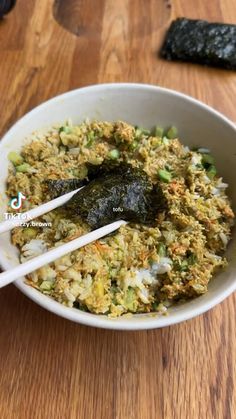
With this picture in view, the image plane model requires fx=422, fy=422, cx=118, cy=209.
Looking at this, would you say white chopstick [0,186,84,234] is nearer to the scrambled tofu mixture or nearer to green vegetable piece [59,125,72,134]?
the scrambled tofu mixture

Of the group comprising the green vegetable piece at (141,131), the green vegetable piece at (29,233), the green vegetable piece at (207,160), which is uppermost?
the green vegetable piece at (207,160)

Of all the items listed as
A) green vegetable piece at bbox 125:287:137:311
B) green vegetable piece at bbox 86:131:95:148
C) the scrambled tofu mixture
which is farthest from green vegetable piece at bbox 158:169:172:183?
green vegetable piece at bbox 125:287:137:311

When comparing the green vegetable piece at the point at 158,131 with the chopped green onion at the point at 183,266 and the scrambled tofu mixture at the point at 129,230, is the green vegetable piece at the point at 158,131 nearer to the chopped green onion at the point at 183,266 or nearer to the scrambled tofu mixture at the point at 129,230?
the scrambled tofu mixture at the point at 129,230

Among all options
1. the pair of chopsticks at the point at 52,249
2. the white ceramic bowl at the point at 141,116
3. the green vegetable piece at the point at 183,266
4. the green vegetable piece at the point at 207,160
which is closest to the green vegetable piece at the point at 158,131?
the white ceramic bowl at the point at 141,116

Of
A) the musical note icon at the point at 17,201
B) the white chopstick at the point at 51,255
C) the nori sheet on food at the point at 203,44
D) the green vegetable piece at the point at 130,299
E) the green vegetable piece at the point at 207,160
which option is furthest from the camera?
the nori sheet on food at the point at 203,44

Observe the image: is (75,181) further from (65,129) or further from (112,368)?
(112,368)
